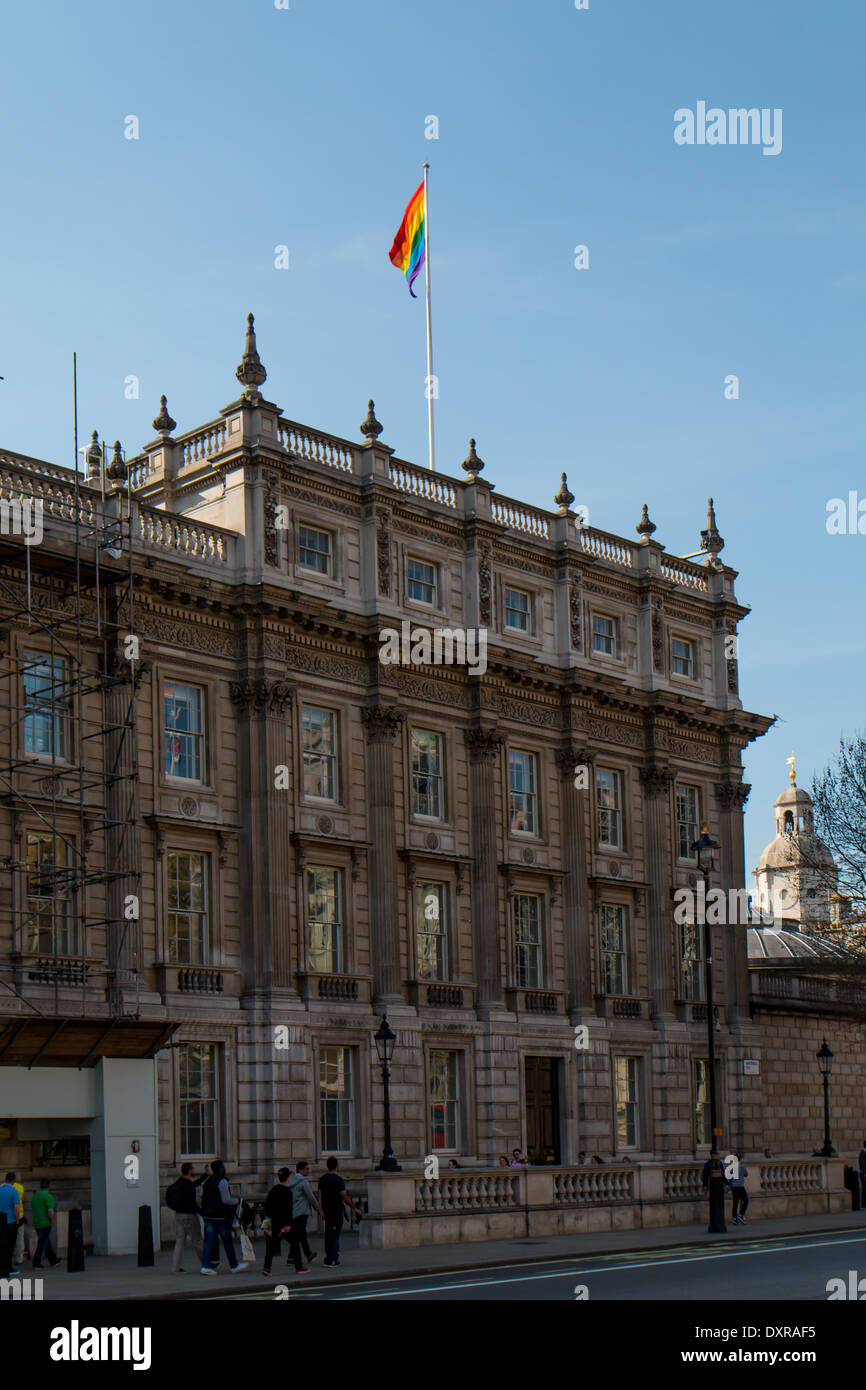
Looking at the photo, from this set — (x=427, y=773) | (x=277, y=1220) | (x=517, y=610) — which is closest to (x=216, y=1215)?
(x=277, y=1220)

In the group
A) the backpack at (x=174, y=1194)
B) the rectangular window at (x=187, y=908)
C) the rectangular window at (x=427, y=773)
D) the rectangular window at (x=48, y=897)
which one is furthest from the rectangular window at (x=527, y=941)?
the backpack at (x=174, y=1194)

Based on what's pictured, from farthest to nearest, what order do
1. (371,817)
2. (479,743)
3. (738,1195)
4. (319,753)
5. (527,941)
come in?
(527,941) < (479,743) < (371,817) < (319,753) < (738,1195)

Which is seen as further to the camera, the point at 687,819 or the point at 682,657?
the point at 682,657

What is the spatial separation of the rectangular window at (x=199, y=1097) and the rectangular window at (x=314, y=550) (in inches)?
455

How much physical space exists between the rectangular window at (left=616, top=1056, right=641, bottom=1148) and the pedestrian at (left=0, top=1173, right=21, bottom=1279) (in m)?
24.0

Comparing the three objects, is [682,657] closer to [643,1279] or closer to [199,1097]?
[199,1097]

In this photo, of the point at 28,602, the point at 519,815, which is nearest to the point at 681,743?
the point at 519,815

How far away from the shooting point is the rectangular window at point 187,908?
38.5 m

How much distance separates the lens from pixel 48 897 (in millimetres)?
35344

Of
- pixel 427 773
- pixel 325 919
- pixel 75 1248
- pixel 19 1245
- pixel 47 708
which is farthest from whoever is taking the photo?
pixel 427 773

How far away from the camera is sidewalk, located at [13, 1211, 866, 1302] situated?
25.1 meters

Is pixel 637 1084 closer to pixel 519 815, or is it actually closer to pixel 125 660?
pixel 519 815

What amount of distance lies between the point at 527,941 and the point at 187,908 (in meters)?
11.3

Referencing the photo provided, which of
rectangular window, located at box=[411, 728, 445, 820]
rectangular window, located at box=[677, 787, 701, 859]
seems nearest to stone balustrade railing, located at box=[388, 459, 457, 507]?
rectangular window, located at box=[411, 728, 445, 820]
